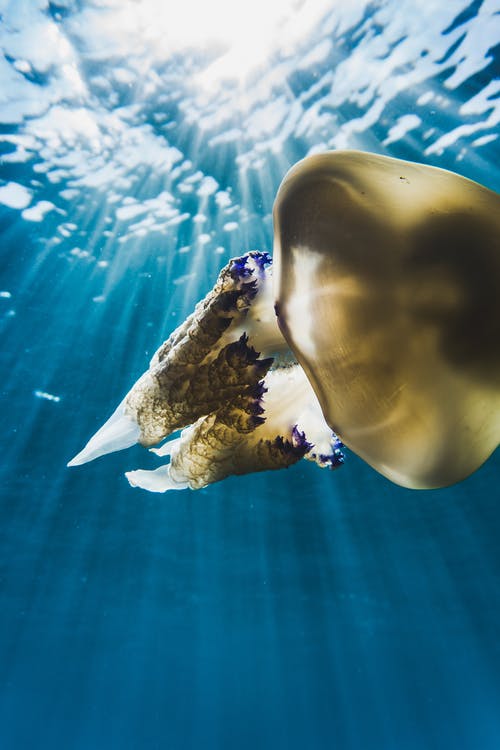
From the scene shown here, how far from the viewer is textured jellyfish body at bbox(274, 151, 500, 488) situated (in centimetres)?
121

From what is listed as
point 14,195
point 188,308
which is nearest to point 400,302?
point 14,195

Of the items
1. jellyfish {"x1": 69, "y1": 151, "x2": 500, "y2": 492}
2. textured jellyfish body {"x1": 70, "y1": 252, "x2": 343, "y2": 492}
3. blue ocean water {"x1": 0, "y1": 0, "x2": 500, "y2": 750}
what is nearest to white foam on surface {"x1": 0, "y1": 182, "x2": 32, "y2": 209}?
blue ocean water {"x1": 0, "y1": 0, "x2": 500, "y2": 750}

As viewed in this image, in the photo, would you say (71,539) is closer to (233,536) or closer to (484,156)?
(233,536)

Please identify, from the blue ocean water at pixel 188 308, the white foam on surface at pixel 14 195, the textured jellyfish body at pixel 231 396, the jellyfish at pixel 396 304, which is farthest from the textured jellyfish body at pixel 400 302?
the white foam on surface at pixel 14 195

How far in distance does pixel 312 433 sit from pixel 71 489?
56.1 feet

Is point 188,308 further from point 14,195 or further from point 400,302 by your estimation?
point 400,302

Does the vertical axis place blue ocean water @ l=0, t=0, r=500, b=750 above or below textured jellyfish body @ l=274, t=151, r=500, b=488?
below

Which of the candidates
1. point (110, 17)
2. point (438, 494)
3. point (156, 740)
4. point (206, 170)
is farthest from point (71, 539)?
point (156, 740)

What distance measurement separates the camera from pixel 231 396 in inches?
79.6

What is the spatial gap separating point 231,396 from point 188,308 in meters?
9.46

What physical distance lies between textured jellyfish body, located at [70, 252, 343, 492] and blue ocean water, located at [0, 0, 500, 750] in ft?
20.2

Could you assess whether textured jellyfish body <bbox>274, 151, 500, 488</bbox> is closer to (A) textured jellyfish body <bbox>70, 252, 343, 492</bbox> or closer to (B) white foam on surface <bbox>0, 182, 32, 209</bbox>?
(A) textured jellyfish body <bbox>70, 252, 343, 492</bbox>

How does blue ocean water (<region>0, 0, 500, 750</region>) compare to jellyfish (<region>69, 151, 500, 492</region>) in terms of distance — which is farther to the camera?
blue ocean water (<region>0, 0, 500, 750</region>)

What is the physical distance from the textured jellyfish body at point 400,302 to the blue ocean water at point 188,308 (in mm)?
6473
